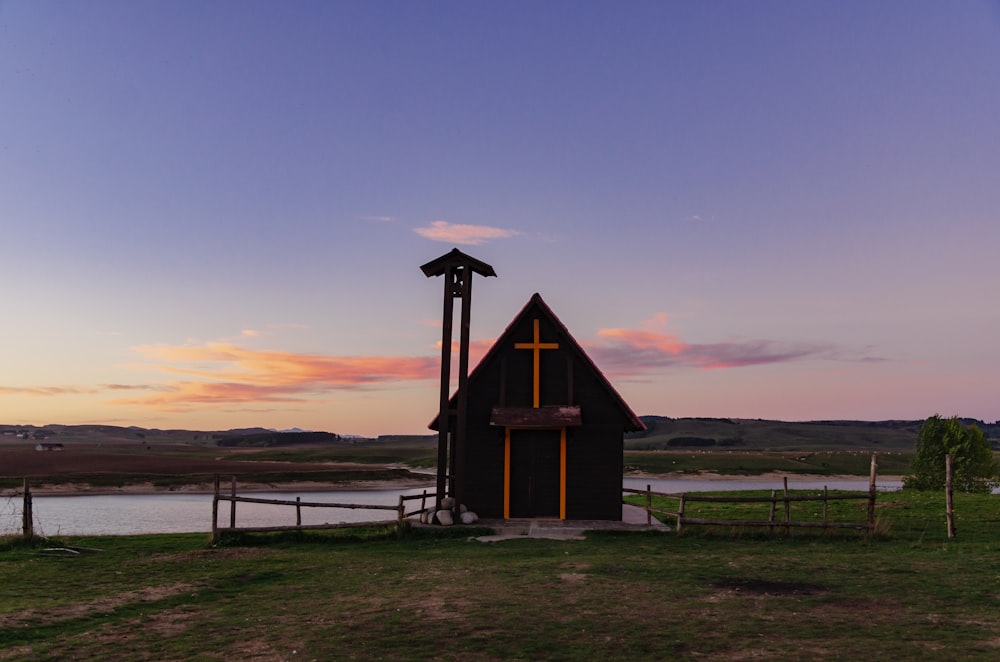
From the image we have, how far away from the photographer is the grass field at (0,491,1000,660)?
993 centimetres

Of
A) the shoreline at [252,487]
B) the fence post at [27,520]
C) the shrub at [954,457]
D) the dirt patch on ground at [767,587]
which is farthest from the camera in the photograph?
the shoreline at [252,487]

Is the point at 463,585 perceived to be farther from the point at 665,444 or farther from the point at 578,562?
the point at 665,444

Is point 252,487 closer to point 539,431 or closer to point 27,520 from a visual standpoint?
point 27,520

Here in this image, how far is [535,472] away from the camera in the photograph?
Answer: 76.7 ft

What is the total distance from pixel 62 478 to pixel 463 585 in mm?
54650

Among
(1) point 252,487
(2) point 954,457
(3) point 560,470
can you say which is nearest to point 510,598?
(3) point 560,470

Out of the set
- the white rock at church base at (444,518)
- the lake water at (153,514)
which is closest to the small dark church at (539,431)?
the white rock at church base at (444,518)

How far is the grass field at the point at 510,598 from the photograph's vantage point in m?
9.93

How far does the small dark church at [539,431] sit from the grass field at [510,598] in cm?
278

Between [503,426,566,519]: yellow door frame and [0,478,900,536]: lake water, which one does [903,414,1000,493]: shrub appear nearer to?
[0,478,900,536]: lake water

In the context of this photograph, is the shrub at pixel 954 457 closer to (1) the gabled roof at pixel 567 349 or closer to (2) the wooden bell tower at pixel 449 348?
(1) the gabled roof at pixel 567 349

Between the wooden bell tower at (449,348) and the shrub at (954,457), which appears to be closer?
the wooden bell tower at (449,348)

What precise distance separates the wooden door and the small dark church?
1.3 inches

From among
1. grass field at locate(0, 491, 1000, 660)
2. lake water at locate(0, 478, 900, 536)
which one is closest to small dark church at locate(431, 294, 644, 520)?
grass field at locate(0, 491, 1000, 660)
